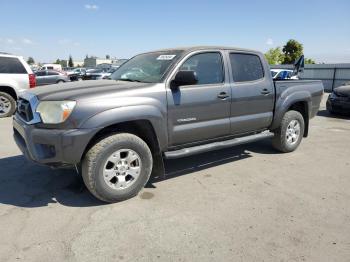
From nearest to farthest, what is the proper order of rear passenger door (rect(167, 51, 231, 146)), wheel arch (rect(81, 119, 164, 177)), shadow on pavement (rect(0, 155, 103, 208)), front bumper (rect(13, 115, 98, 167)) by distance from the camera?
front bumper (rect(13, 115, 98, 167)), wheel arch (rect(81, 119, 164, 177)), shadow on pavement (rect(0, 155, 103, 208)), rear passenger door (rect(167, 51, 231, 146))

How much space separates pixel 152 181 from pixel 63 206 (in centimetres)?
126

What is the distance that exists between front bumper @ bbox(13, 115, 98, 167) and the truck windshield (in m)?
1.18

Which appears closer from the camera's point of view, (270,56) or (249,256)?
(249,256)

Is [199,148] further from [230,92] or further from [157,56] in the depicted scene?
[157,56]

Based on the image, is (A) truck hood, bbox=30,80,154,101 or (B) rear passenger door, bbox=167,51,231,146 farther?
(B) rear passenger door, bbox=167,51,231,146

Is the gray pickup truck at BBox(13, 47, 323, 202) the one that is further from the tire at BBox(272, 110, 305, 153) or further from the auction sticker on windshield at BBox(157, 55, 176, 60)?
the tire at BBox(272, 110, 305, 153)

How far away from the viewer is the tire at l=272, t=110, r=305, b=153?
18.5 feet

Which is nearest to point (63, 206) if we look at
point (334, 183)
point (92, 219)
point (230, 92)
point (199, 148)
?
point (92, 219)

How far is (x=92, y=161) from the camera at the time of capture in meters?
3.43

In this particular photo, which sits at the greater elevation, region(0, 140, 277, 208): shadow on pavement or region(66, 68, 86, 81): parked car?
region(66, 68, 86, 81): parked car

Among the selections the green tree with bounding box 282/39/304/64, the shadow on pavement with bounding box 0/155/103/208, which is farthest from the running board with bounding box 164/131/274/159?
the green tree with bounding box 282/39/304/64

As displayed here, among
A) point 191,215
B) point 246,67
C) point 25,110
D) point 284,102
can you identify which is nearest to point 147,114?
point 191,215

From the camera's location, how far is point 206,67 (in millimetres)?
4453

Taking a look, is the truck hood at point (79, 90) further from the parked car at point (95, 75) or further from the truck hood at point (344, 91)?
the truck hood at point (344, 91)
